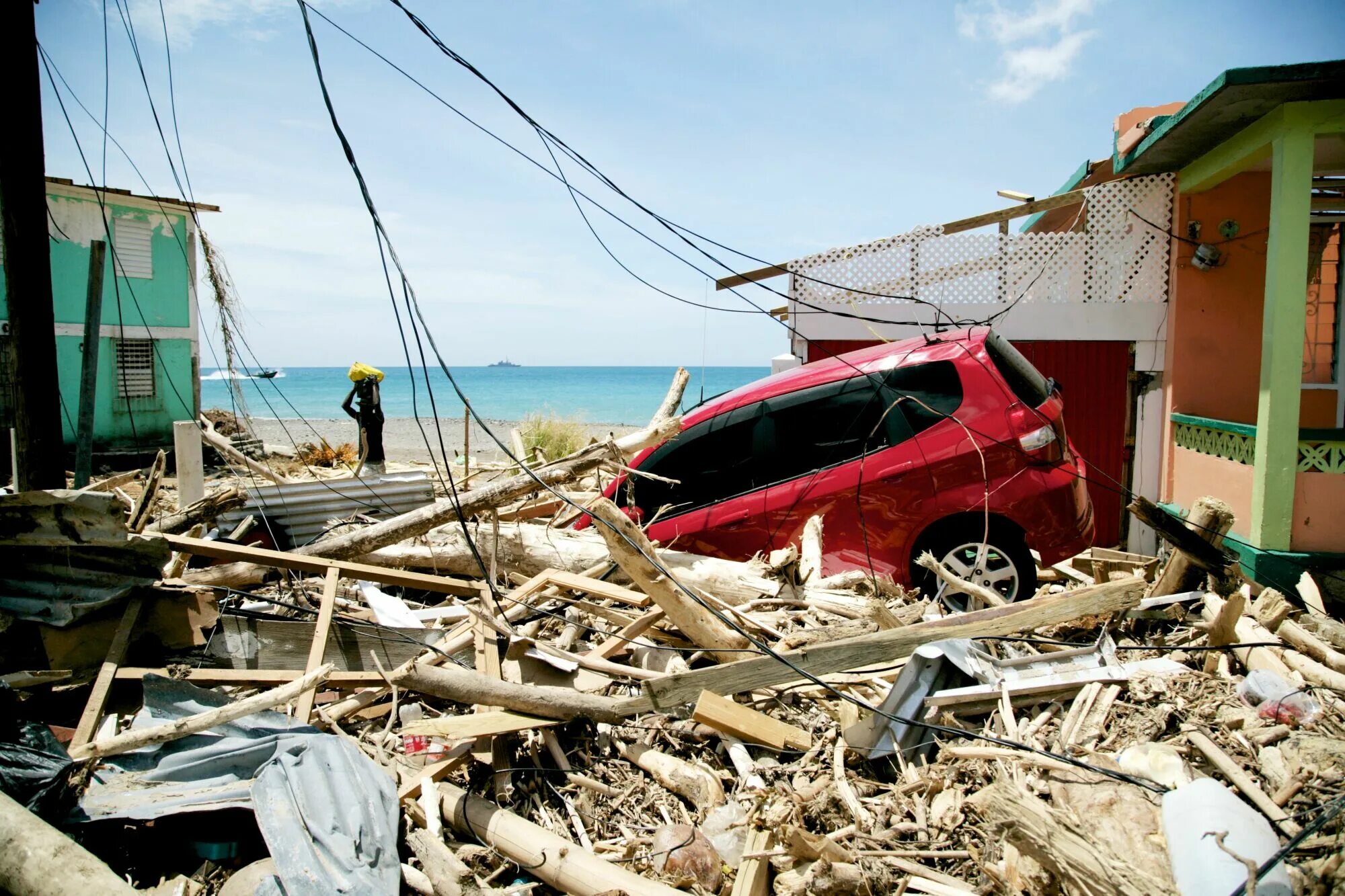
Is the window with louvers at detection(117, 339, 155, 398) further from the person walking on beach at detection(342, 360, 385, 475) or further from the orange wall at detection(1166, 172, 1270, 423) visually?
the orange wall at detection(1166, 172, 1270, 423)

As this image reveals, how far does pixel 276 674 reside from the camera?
183 inches

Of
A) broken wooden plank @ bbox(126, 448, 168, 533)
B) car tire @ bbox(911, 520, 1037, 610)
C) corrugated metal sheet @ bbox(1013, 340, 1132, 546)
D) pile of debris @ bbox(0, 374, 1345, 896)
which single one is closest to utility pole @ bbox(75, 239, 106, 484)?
broken wooden plank @ bbox(126, 448, 168, 533)

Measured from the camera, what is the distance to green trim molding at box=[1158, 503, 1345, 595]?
19.6ft

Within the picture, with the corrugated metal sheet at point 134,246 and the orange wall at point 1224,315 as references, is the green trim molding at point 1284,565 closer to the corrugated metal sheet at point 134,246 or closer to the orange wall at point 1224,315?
the orange wall at point 1224,315

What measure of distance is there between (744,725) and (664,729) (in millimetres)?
518

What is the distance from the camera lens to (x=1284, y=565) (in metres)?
6.05

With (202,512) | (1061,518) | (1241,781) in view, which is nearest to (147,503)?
(202,512)

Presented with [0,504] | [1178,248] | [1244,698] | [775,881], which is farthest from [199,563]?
[1178,248]

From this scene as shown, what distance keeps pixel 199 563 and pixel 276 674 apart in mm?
3082

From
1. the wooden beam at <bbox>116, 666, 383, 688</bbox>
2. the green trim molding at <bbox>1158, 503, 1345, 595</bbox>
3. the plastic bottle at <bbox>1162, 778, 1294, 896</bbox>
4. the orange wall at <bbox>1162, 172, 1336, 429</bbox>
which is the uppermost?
the orange wall at <bbox>1162, 172, 1336, 429</bbox>

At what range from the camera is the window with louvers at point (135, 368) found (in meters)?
18.5

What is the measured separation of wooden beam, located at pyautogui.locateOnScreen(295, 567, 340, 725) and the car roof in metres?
3.02

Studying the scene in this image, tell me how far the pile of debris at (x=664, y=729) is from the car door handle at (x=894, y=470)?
0.70 meters

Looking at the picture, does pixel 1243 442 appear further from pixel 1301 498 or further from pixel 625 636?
pixel 625 636
